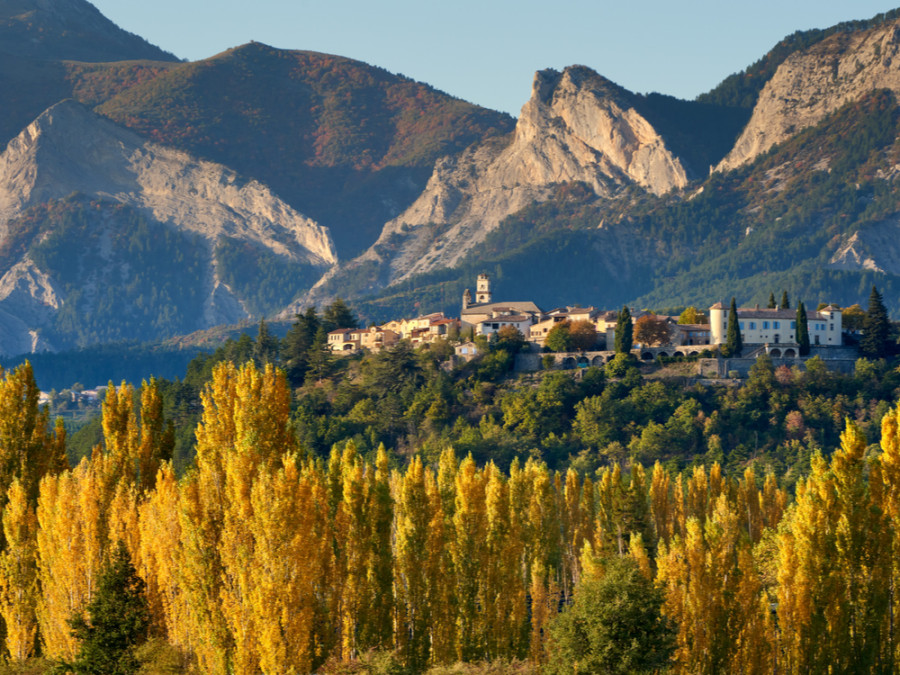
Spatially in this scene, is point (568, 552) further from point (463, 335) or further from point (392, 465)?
point (463, 335)

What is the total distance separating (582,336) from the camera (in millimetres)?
147500

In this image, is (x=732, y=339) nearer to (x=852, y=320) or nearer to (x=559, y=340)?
(x=852, y=320)

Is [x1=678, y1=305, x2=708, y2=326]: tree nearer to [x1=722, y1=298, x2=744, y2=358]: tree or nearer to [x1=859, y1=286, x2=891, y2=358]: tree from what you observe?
[x1=722, y1=298, x2=744, y2=358]: tree

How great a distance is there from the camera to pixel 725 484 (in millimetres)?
91938

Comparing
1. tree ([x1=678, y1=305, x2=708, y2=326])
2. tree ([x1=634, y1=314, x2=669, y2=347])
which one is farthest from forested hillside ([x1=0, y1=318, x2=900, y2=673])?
tree ([x1=678, y1=305, x2=708, y2=326])

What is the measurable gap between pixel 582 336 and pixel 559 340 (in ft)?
8.99

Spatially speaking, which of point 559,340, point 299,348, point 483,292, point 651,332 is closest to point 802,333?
point 651,332

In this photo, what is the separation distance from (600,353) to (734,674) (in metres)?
95.4

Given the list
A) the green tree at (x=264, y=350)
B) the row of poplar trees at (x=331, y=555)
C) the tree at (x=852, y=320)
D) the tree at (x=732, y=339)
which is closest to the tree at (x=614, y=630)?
the row of poplar trees at (x=331, y=555)

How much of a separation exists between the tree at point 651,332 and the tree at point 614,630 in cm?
10015

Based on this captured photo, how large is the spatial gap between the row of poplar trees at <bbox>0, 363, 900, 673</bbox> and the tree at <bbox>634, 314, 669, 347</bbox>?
85.0 m

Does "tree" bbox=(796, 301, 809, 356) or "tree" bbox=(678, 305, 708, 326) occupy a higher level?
"tree" bbox=(678, 305, 708, 326)

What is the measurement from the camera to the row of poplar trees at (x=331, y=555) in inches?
1759

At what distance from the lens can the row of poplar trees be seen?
4469cm
